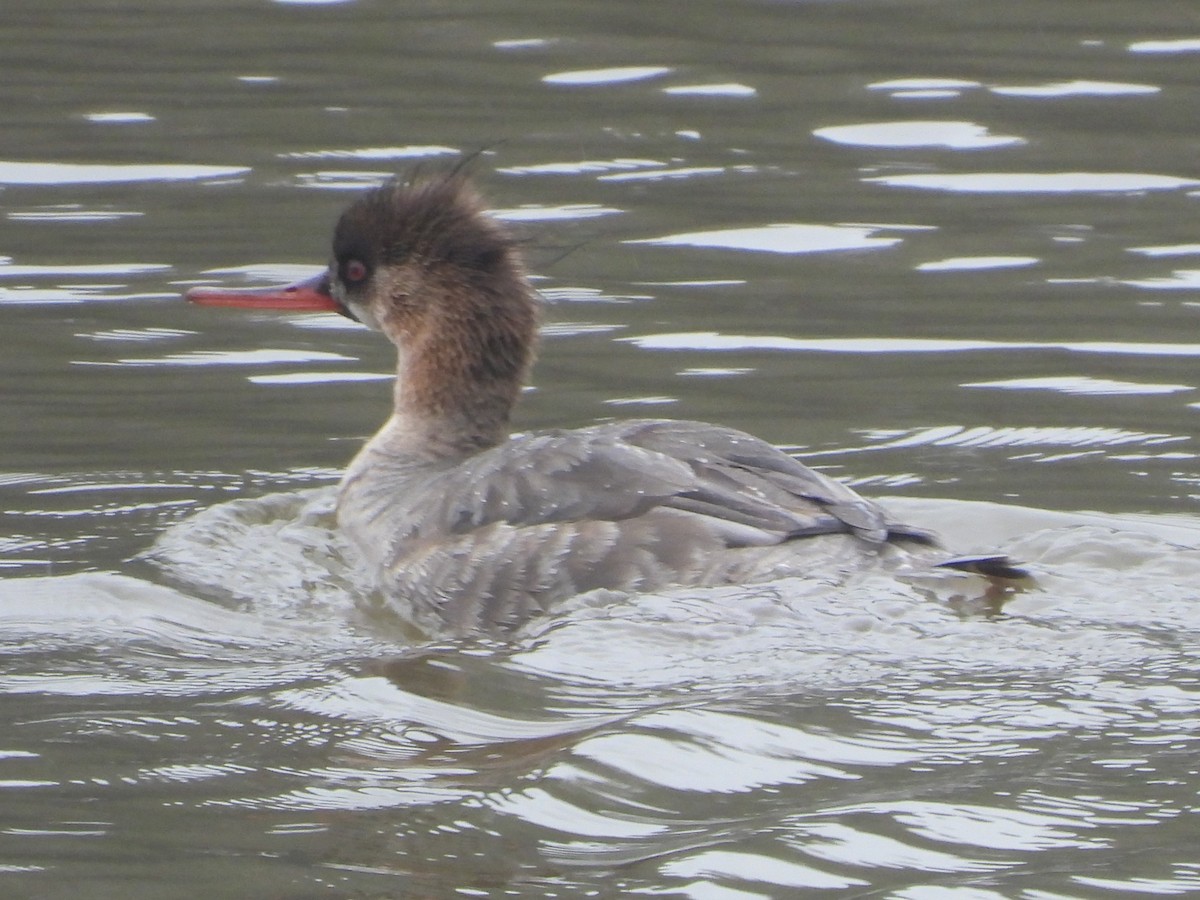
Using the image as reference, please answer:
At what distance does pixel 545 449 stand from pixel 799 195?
4.25m

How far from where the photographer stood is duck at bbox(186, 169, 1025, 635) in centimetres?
642

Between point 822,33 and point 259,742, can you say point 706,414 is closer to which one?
point 259,742

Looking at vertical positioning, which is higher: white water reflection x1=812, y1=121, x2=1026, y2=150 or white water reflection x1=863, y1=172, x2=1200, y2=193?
white water reflection x1=812, y1=121, x2=1026, y2=150

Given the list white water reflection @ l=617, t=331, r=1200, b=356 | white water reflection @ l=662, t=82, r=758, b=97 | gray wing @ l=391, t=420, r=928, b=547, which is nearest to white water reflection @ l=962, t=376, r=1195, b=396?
white water reflection @ l=617, t=331, r=1200, b=356

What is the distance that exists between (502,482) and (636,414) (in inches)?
67.5

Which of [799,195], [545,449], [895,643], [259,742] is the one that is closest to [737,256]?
[799,195]

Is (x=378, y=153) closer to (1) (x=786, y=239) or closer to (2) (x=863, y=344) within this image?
(1) (x=786, y=239)

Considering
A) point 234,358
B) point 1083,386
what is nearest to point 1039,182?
point 1083,386

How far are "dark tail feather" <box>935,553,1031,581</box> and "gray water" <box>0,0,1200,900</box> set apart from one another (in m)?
0.12

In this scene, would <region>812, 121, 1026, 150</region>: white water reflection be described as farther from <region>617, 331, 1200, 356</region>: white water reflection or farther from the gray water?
<region>617, 331, 1200, 356</region>: white water reflection

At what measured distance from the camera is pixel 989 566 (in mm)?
6109

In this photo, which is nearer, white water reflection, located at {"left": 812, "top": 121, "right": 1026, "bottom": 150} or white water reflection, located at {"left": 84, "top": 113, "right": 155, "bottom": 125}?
white water reflection, located at {"left": 812, "top": 121, "right": 1026, "bottom": 150}

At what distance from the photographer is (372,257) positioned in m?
7.88

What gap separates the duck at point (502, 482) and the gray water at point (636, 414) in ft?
0.55
